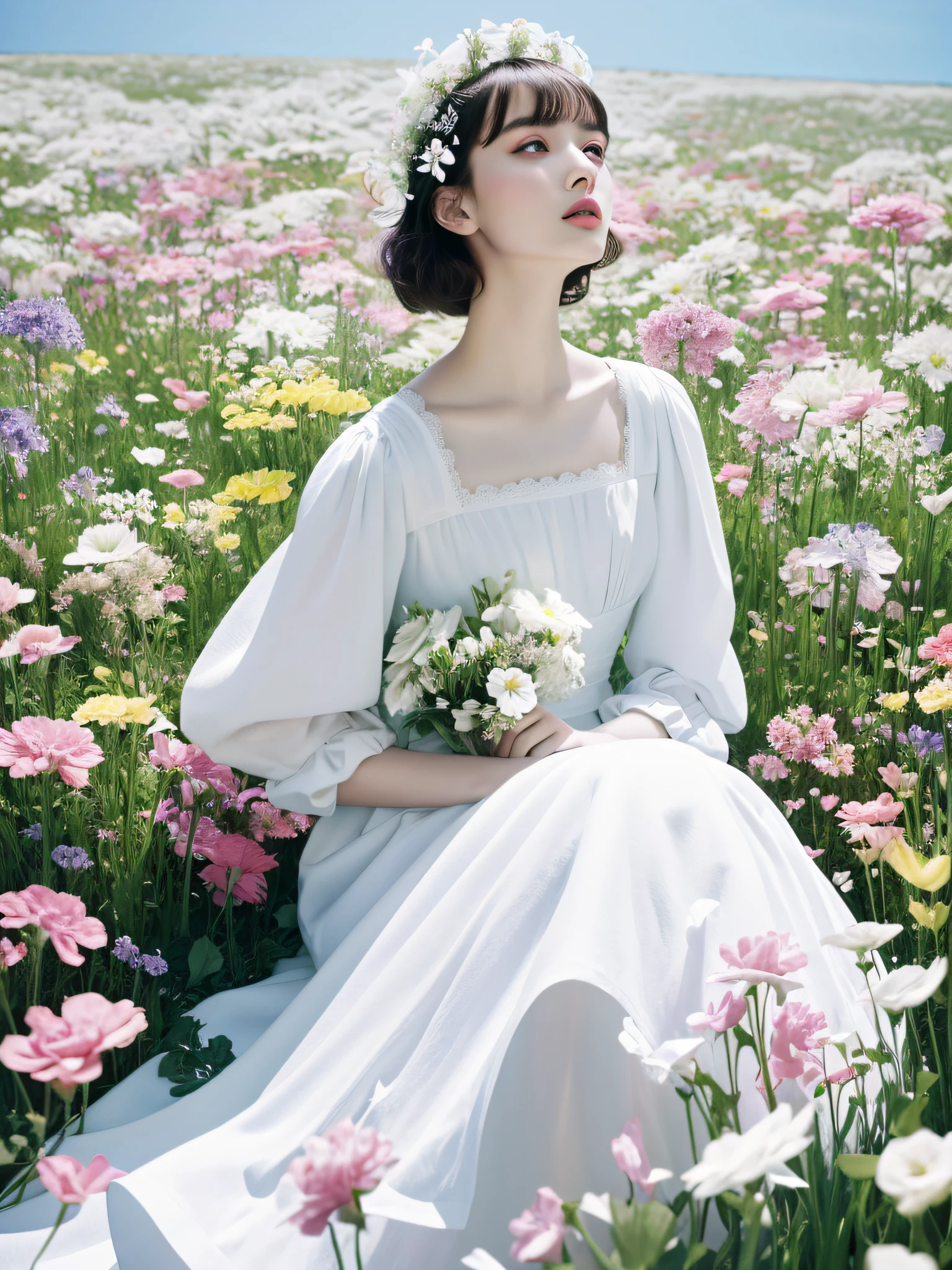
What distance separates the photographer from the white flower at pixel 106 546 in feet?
7.67

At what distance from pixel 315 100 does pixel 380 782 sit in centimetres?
1208

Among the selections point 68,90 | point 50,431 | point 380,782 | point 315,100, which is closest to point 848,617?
point 380,782

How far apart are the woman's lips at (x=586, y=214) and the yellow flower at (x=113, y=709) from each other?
45.8 inches

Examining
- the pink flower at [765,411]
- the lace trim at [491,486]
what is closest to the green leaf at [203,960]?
the lace trim at [491,486]

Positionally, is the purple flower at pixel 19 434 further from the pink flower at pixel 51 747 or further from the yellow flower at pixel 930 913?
the yellow flower at pixel 930 913

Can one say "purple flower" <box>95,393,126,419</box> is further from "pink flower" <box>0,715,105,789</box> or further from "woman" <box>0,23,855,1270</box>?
"pink flower" <box>0,715,105,789</box>

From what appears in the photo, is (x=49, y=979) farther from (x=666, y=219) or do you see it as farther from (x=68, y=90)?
(x=68, y=90)

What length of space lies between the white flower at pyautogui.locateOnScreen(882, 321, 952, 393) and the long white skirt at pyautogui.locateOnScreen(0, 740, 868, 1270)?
1.84m

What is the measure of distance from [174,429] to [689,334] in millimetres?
1743

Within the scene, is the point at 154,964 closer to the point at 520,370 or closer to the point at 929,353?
the point at 520,370

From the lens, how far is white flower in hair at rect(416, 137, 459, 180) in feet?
6.20

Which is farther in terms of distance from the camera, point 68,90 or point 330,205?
point 68,90

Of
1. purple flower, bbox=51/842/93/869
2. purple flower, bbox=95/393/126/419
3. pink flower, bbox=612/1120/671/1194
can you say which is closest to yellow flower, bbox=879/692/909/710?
pink flower, bbox=612/1120/671/1194

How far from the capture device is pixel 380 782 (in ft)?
6.19
